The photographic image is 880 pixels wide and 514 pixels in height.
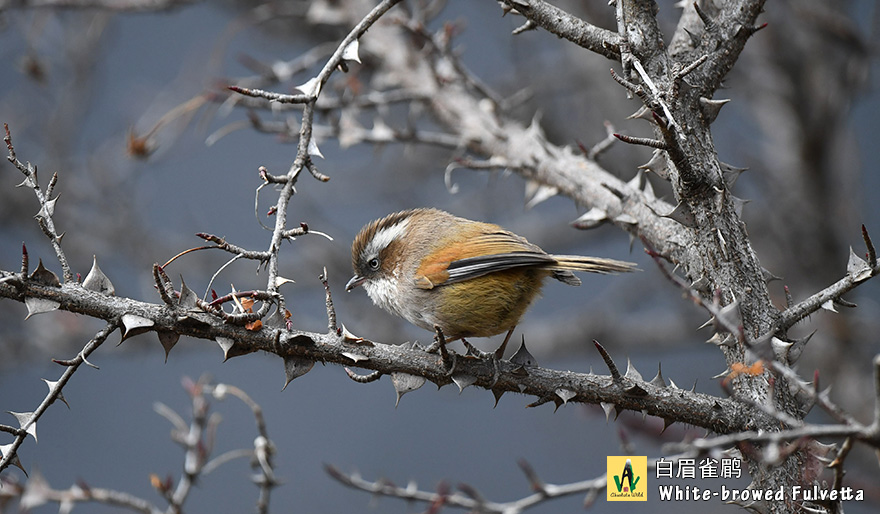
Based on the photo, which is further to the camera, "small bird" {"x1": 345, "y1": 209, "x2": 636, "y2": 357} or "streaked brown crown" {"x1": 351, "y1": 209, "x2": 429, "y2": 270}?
"streaked brown crown" {"x1": 351, "y1": 209, "x2": 429, "y2": 270}

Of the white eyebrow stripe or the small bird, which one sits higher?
the white eyebrow stripe

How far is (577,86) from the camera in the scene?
720cm

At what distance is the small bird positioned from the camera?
340 centimetres

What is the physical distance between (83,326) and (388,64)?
3.48 m

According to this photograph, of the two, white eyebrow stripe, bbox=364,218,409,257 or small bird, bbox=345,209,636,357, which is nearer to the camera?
small bird, bbox=345,209,636,357

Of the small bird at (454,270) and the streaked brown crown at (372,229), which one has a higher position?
the streaked brown crown at (372,229)

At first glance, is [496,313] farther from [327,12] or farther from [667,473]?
[327,12]

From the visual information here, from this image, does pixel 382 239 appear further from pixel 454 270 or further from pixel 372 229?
pixel 454 270

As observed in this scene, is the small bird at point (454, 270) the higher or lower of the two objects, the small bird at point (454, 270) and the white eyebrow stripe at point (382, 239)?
the lower

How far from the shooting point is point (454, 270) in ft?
11.4

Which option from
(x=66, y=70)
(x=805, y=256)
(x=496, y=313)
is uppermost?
(x=66, y=70)

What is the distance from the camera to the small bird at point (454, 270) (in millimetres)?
A: 3404

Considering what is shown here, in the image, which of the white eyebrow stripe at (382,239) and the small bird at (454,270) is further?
the white eyebrow stripe at (382,239)

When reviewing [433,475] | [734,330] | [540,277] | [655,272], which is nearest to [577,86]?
[655,272]
